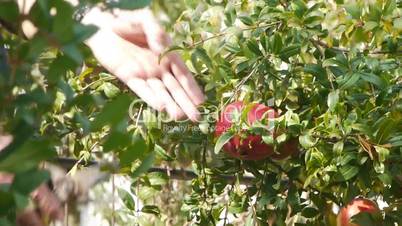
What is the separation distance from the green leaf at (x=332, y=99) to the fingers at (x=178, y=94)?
0.76 feet

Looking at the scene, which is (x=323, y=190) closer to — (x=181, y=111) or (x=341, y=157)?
(x=341, y=157)

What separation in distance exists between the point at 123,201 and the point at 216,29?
36cm

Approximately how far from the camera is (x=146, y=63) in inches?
48.1

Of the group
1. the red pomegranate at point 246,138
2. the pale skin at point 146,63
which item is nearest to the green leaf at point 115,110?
the pale skin at point 146,63

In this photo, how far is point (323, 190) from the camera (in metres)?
1.47

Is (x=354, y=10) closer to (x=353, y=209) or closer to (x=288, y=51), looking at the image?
(x=288, y=51)

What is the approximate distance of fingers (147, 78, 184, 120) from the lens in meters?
1.18

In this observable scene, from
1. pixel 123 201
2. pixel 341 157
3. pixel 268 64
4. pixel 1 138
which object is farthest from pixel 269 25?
pixel 1 138

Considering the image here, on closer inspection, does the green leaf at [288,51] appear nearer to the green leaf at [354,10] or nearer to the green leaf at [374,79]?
the green leaf at [374,79]

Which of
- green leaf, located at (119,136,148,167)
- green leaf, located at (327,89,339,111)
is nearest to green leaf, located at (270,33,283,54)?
green leaf, located at (327,89,339,111)

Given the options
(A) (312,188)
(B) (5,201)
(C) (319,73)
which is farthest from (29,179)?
(A) (312,188)

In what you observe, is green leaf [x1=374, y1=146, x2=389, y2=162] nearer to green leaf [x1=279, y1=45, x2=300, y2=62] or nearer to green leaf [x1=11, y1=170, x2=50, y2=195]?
green leaf [x1=279, y1=45, x2=300, y2=62]

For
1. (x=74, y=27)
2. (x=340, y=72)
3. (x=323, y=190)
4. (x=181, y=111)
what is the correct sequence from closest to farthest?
(x=74, y=27) → (x=181, y=111) → (x=340, y=72) → (x=323, y=190)

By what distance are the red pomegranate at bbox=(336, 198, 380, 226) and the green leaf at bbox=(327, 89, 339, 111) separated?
19 centimetres
